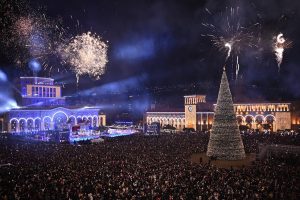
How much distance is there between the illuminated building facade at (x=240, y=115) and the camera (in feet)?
228

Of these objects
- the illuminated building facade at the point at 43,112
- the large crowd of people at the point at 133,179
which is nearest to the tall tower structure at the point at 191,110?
the illuminated building facade at the point at 43,112

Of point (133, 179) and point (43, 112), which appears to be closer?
point (133, 179)

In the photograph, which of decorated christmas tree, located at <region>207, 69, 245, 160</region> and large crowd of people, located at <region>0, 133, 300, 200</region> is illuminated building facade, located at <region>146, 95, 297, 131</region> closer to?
decorated christmas tree, located at <region>207, 69, 245, 160</region>

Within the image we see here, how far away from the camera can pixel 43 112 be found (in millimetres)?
74562

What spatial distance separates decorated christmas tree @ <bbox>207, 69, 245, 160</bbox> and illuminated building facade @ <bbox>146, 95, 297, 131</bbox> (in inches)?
1523

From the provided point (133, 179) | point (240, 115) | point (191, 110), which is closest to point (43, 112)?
point (191, 110)

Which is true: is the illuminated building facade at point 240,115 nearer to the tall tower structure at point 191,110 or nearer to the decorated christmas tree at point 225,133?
the tall tower structure at point 191,110

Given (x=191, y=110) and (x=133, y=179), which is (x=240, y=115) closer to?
(x=191, y=110)

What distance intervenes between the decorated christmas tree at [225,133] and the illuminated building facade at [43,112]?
38217 mm

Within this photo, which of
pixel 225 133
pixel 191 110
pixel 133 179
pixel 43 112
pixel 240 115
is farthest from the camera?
pixel 191 110

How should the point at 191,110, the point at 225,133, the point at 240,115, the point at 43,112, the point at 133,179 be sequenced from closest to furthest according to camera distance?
the point at 133,179, the point at 225,133, the point at 43,112, the point at 240,115, the point at 191,110

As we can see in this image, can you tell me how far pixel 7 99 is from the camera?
84.2m

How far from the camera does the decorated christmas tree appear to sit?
1303 inches

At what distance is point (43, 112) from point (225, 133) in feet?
173
